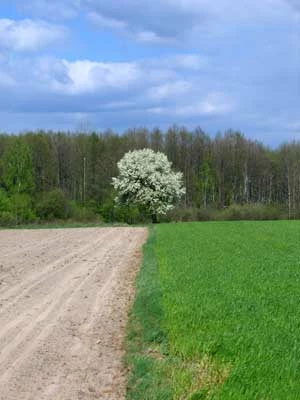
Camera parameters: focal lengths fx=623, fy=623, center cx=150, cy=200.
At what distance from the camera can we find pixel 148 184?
253 feet

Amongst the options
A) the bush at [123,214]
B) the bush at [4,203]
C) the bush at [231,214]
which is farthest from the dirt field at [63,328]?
the bush at [231,214]

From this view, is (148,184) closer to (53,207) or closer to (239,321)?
(53,207)

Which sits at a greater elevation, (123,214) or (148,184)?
(148,184)

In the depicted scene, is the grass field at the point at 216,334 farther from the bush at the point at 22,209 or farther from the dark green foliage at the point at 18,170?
the dark green foliage at the point at 18,170

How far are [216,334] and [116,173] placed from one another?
84180 mm

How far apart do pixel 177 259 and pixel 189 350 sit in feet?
47.3


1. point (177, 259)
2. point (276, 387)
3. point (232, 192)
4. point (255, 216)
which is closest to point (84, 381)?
point (276, 387)

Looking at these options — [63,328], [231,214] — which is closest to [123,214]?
[231,214]

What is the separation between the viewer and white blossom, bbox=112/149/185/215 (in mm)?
76375

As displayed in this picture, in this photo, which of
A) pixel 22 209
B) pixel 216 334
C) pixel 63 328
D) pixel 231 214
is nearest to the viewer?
pixel 216 334

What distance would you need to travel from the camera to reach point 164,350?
9531 mm

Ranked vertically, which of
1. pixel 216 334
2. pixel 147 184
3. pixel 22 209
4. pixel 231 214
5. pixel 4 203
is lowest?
pixel 216 334

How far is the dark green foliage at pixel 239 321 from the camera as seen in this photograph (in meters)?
7.32

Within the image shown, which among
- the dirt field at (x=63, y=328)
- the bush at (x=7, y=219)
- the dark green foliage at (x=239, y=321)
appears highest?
the bush at (x=7, y=219)
